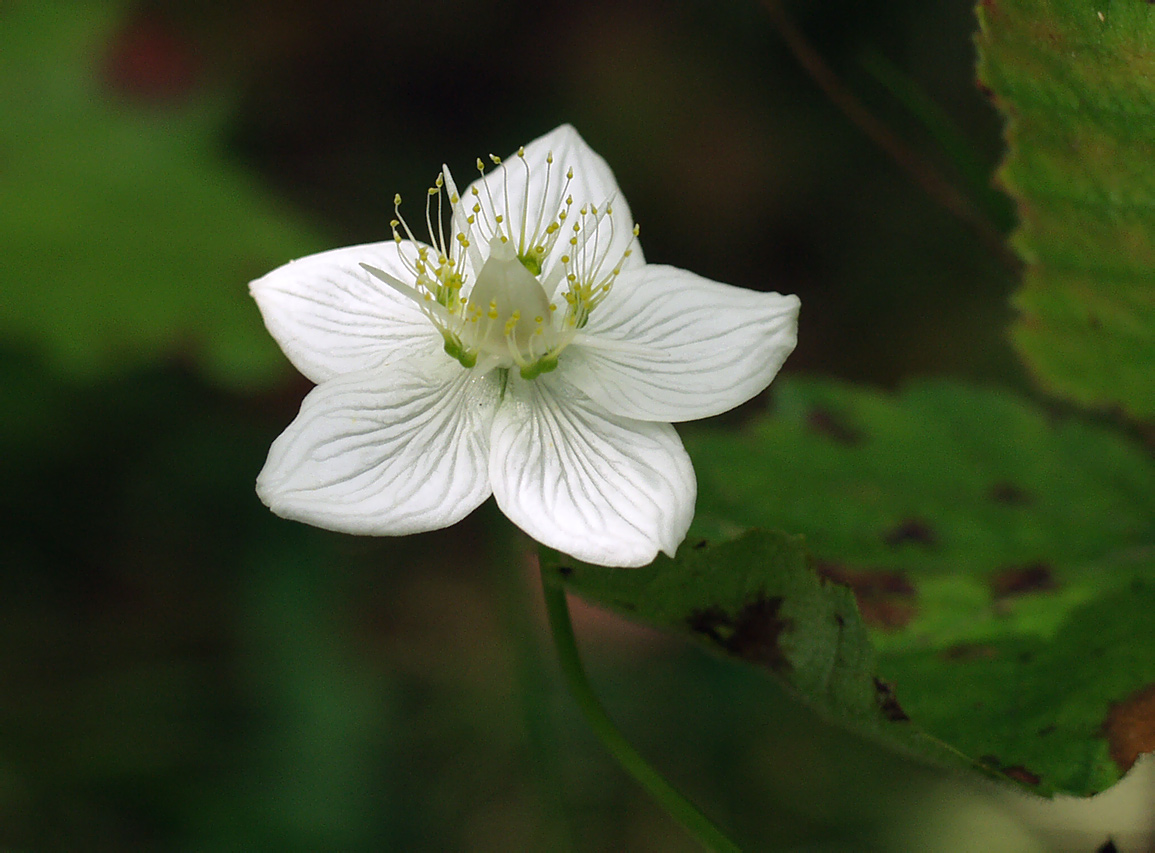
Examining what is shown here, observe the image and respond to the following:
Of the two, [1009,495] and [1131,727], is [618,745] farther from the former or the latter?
[1009,495]

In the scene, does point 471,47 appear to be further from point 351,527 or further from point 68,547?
point 351,527

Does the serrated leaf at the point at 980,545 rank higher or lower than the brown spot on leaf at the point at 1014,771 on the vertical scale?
higher

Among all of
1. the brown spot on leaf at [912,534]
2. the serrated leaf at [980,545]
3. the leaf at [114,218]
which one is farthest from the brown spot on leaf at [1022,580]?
the leaf at [114,218]

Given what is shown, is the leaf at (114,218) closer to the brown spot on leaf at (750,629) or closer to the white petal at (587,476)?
the white petal at (587,476)

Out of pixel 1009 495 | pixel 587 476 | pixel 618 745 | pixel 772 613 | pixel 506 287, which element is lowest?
pixel 618 745

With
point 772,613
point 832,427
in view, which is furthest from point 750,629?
point 832,427

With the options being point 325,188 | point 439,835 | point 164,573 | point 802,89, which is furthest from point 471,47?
point 439,835
